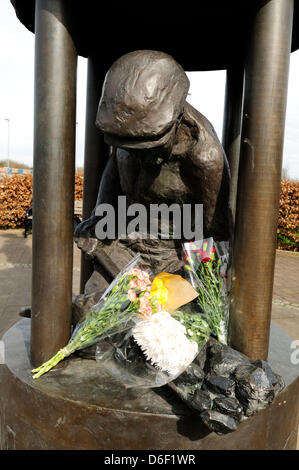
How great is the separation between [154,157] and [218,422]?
4.39 ft

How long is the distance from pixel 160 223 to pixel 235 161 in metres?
1.01

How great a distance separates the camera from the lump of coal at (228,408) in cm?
161

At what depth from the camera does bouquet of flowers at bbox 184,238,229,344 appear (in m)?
2.12

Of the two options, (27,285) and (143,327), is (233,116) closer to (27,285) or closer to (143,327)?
→ (143,327)

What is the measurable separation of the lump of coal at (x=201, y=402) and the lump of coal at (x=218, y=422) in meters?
0.03

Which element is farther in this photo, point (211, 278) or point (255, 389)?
point (211, 278)

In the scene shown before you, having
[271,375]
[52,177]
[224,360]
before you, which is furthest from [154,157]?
[271,375]

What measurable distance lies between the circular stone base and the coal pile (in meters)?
0.10

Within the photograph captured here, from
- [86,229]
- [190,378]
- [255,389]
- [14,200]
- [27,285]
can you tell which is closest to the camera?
[255,389]

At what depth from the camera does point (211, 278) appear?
2275 millimetres

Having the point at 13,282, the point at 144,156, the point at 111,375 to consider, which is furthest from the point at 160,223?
the point at 13,282

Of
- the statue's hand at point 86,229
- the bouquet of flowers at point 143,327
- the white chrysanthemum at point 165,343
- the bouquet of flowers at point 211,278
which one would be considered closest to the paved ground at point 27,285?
the statue's hand at point 86,229

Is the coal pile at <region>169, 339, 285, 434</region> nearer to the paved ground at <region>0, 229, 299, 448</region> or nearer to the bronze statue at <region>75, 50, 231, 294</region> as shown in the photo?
the bronze statue at <region>75, 50, 231, 294</region>

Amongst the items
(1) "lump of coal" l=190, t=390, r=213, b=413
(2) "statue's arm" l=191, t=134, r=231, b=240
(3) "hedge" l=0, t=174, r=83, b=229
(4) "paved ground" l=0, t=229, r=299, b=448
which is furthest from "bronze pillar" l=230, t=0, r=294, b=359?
(3) "hedge" l=0, t=174, r=83, b=229
